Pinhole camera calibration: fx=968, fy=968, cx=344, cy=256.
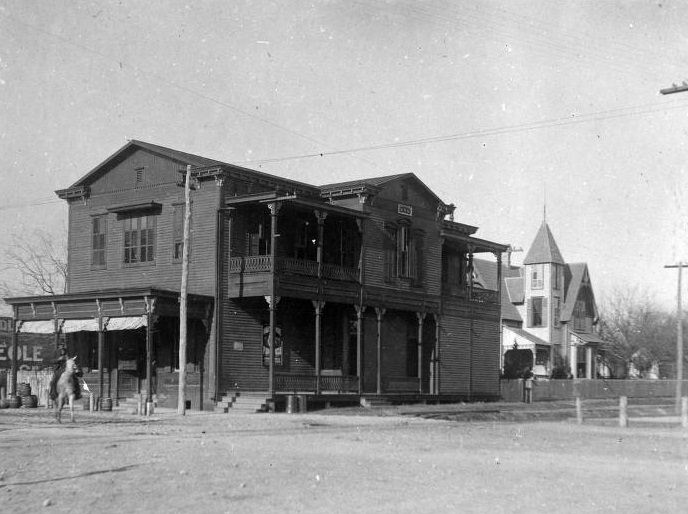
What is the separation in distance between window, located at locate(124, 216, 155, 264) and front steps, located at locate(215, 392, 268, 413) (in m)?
6.75

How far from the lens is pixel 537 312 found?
76500 mm

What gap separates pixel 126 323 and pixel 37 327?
5149 millimetres

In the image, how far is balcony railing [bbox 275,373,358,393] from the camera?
3609cm

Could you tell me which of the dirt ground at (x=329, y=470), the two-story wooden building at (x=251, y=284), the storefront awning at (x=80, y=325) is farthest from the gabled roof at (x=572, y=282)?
the dirt ground at (x=329, y=470)

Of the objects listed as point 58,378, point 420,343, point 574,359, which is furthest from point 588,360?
point 58,378

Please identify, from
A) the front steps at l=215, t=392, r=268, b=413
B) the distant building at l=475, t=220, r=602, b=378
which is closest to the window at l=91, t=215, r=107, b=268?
the front steps at l=215, t=392, r=268, b=413

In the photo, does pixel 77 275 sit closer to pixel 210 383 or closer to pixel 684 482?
pixel 210 383

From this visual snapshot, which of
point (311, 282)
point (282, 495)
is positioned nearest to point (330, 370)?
point (311, 282)

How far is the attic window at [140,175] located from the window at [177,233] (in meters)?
2.55

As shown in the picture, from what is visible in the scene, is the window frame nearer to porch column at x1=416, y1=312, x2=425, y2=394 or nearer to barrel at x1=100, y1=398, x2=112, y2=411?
barrel at x1=100, y1=398, x2=112, y2=411

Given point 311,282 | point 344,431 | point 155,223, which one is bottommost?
point 344,431

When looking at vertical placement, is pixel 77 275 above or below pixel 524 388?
above

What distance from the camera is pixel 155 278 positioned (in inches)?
1496

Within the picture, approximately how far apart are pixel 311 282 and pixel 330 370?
16.4 feet
